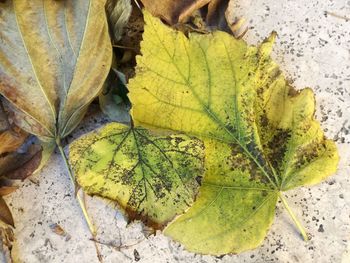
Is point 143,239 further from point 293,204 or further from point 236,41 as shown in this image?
point 236,41

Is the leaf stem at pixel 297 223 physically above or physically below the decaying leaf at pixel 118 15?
below

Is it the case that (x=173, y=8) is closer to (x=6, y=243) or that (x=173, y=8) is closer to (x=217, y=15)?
(x=217, y=15)

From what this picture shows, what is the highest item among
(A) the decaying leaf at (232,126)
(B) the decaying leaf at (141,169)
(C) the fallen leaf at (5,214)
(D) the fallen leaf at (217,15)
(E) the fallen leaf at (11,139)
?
(D) the fallen leaf at (217,15)

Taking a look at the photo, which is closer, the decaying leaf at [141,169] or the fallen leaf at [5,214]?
the decaying leaf at [141,169]

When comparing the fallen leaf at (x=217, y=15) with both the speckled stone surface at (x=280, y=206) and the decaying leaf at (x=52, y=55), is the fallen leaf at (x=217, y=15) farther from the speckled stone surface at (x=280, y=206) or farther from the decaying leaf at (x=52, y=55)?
the decaying leaf at (x=52, y=55)

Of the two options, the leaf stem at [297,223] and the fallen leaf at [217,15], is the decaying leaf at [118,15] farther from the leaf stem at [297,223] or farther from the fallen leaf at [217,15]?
the leaf stem at [297,223]

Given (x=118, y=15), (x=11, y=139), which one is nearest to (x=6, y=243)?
(x=11, y=139)

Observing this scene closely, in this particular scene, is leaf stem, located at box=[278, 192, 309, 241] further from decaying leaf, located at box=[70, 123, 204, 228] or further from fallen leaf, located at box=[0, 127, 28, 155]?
fallen leaf, located at box=[0, 127, 28, 155]

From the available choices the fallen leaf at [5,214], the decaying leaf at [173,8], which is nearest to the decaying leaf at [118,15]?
the decaying leaf at [173,8]
